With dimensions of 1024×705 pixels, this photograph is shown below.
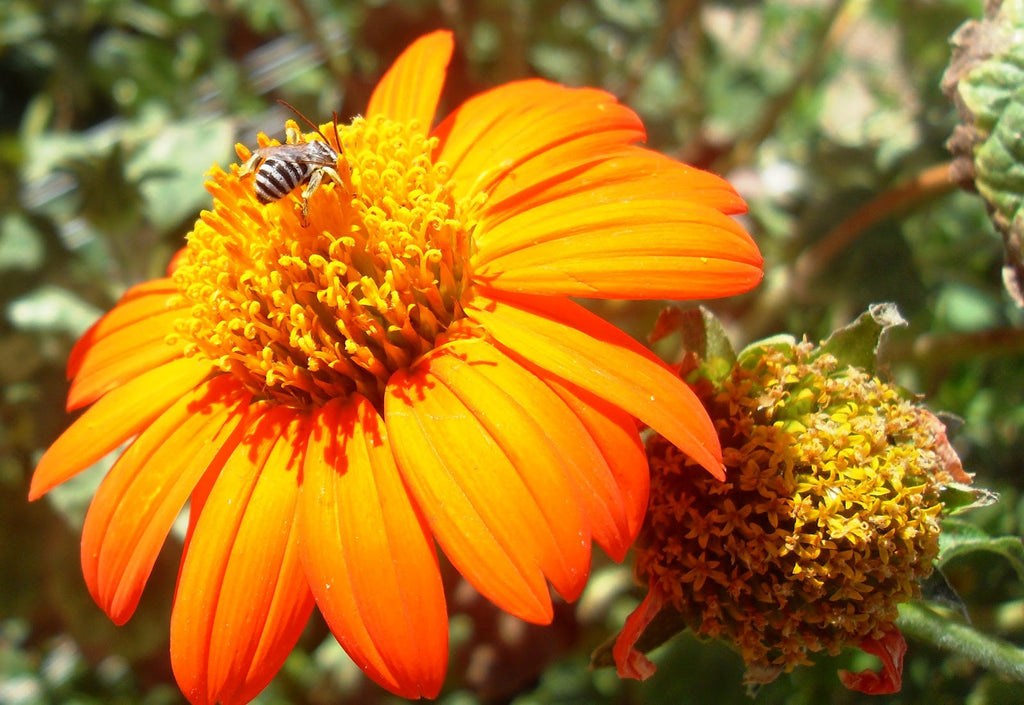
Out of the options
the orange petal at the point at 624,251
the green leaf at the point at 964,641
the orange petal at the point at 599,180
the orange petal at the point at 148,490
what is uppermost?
the orange petal at the point at 599,180

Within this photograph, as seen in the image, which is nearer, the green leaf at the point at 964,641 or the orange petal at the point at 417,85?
the green leaf at the point at 964,641

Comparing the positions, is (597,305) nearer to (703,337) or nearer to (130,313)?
(703,337)

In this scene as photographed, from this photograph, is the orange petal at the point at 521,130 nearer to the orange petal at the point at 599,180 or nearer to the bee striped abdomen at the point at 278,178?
the orange petal at the point at 599,180

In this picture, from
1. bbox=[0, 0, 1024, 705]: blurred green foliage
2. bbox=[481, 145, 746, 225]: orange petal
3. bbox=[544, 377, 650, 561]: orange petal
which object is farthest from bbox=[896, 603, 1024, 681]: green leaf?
bbox=[481, 145, 746, 225]: orange petal

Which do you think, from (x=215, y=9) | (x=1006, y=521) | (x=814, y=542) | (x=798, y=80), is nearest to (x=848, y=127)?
(x=798, y=80)

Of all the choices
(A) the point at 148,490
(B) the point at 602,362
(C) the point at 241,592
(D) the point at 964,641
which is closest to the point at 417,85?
(B) the point at 602,362

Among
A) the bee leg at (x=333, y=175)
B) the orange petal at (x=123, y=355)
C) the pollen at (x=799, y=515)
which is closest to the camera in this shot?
the pollen at (x=799, y=515)

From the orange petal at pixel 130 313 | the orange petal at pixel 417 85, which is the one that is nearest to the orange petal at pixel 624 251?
the orange petal at pixel 417 85

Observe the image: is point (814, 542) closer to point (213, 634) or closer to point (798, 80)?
point (213, 634)
